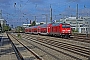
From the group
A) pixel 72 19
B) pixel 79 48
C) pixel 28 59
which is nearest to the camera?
pixel 28 59

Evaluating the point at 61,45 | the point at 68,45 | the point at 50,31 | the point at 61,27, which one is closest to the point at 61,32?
the point at 61,27

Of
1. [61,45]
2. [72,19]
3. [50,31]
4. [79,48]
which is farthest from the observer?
[72,19]

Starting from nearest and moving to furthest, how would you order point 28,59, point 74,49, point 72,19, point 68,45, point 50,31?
point 28,59 < point 74,49 < point 68,45 < point 50,31 < point 72,19

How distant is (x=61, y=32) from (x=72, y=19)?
8653cm

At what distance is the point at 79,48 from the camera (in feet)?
63.8

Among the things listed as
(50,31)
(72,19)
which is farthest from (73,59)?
(72,19)

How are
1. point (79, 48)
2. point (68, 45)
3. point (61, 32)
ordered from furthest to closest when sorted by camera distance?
point (61, 32) → point (68, 45) → point (79, 48)

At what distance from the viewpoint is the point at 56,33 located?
42062 millimetres

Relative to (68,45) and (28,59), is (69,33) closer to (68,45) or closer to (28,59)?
(68,45)

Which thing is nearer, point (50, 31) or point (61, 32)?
point (61, 32)

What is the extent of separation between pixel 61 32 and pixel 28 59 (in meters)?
24.2

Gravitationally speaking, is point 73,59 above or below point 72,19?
below

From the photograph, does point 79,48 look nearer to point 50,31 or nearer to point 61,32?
point 61,32

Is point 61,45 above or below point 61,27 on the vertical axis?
below
